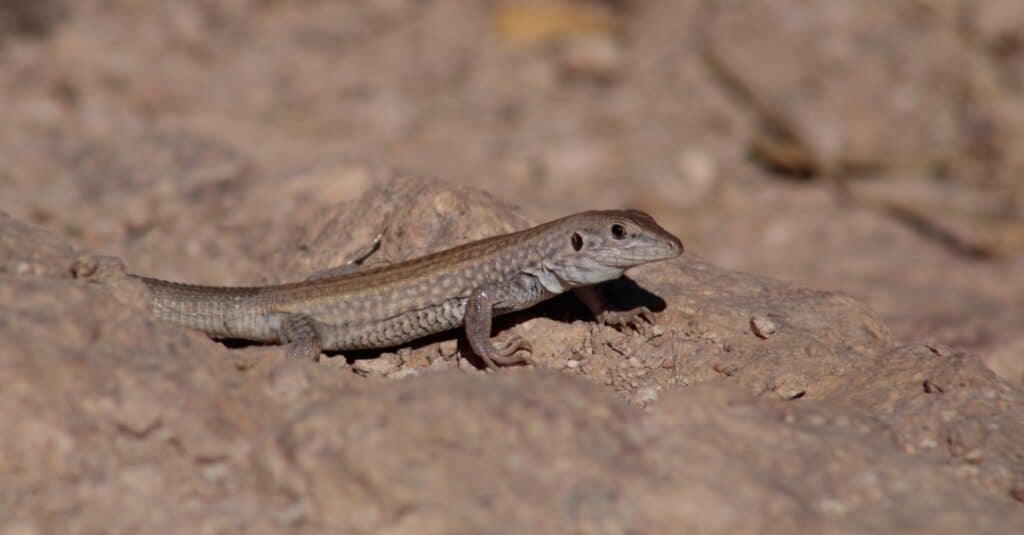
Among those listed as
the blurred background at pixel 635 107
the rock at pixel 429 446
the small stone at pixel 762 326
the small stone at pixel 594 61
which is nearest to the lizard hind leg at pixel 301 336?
the rock at pixel 429 446

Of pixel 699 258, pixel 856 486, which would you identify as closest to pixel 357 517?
pixel 856 486

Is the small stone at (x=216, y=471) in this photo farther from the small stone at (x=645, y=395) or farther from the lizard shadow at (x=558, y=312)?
the small stone at (x=645, y=395)

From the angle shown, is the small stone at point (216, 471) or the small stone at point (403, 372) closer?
the small stone at point (216, 471)

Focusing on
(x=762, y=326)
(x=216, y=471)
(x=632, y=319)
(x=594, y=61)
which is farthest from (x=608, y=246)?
(x=594, y=61)

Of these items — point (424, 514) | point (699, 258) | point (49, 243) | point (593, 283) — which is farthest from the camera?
point (699, 258)

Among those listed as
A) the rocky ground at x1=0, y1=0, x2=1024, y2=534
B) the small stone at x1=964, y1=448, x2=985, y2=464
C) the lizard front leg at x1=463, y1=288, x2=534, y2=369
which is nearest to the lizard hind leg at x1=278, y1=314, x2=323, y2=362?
the rocky ground at x1=0, y1=0, x2=1024, y2=534

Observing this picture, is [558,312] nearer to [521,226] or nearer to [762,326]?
[521,226]

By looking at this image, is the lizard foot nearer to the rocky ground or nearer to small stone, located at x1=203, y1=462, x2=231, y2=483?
the rocky ground

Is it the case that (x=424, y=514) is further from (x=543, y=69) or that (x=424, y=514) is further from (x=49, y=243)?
(x=543, y=69)
